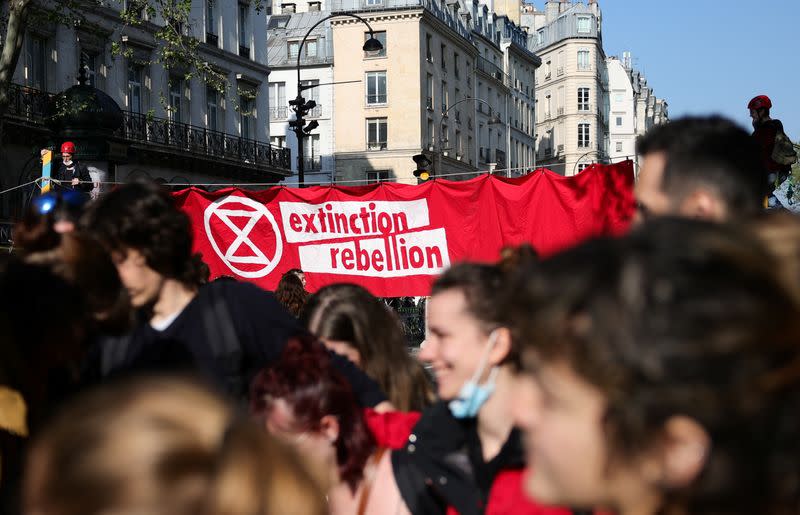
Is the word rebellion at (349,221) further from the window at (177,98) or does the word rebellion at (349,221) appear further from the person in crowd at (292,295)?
the window at (177,98)

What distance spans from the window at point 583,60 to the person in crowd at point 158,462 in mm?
108289

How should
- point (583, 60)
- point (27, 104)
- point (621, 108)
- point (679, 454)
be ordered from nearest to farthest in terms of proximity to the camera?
point (679, 454), point (27, 104), point (583, 60), point (621, 108)

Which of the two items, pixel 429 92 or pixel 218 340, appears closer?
pixel 218 340

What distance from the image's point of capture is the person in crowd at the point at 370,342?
13.5 ft

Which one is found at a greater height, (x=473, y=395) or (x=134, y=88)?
(x=134, y=88)

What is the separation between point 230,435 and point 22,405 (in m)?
1.64

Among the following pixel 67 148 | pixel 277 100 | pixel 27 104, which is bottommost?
pixel 67 148

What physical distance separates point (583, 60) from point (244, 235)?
3882 inches

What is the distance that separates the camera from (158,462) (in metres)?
1.32

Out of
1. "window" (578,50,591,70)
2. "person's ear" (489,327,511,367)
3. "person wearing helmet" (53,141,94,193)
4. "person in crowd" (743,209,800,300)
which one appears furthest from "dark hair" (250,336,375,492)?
"window" (578,50,591,70)

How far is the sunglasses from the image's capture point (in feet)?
10.5

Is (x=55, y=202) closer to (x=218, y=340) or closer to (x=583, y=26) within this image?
(x=218, y=340)

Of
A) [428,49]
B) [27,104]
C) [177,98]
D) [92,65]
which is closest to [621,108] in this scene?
[428,49]

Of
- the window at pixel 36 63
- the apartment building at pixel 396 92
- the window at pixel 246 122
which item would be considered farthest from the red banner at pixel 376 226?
the apartment building at pixel 396 92
